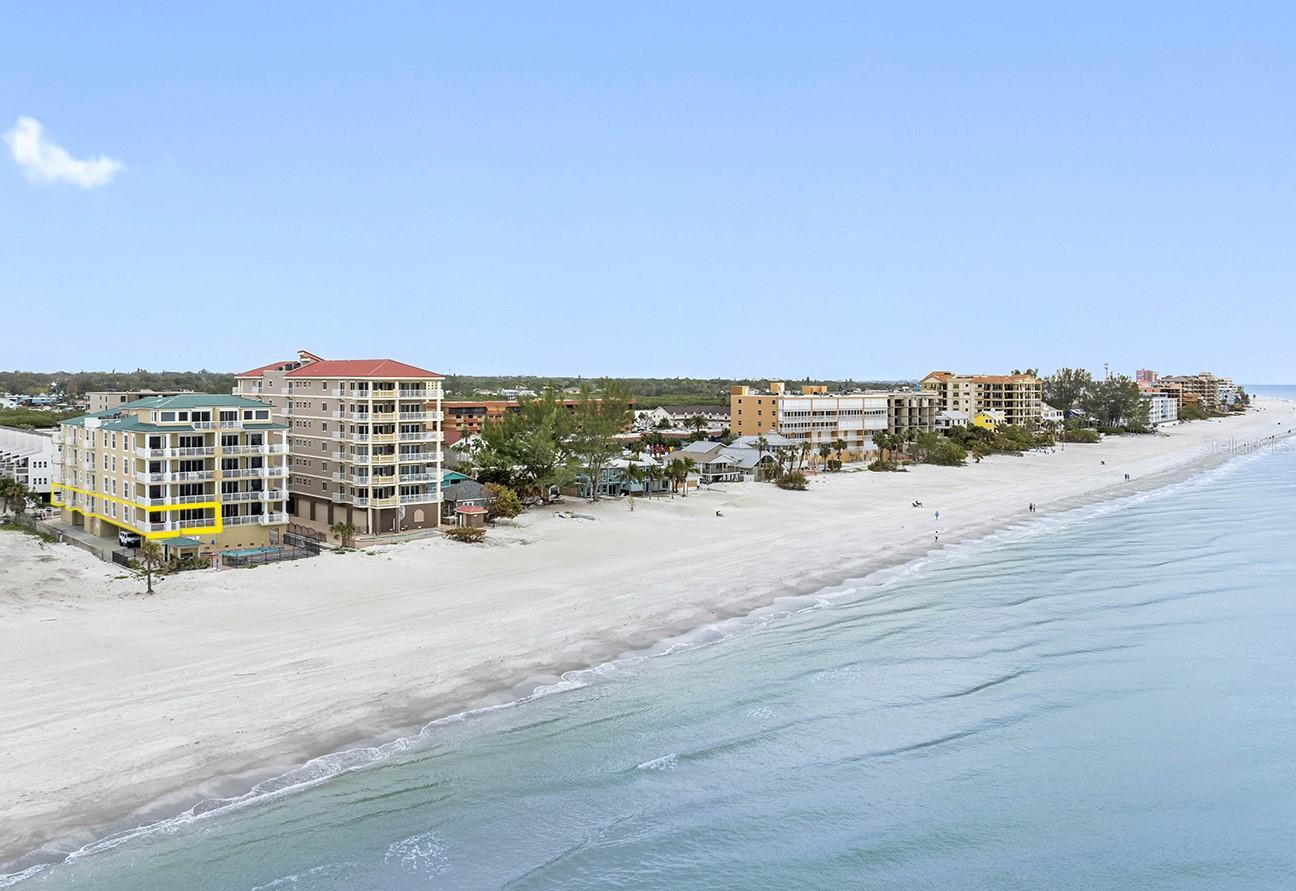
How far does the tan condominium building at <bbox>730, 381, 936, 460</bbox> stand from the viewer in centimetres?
11206

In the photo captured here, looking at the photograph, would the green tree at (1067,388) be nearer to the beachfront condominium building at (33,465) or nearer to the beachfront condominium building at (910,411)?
the beachfront condominium building at (910,411)

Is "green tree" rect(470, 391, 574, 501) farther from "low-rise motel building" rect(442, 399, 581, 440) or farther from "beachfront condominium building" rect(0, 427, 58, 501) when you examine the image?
"low-rise motel building" rect(442, 399, 581, 440)

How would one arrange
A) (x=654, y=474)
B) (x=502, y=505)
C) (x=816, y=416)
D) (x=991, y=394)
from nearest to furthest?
(x=502, y=505) → (x=654, y=474) → (x=816, y=416) → (x=991, y=394)

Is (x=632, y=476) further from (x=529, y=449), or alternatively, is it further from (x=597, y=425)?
(x=529, y=449)

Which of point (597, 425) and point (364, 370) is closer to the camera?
point (364, 370)

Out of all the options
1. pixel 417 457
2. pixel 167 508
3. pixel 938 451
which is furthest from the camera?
pixel 938 451

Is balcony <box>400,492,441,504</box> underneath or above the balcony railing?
underneath

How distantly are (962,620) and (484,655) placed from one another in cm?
2068

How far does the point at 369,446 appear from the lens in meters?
56.5

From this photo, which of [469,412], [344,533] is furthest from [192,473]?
[469,412]

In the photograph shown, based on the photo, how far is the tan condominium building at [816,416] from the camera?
112062 mm

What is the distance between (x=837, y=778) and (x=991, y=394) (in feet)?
475

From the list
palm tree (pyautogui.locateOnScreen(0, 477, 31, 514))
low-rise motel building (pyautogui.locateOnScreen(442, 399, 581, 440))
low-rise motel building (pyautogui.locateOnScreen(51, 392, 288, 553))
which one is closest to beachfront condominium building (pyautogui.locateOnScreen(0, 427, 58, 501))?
palm tree (pyautogui.locateOnScreen(0, 477, 31, 514))

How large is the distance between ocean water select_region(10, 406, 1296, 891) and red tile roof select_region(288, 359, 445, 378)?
28572 mm
